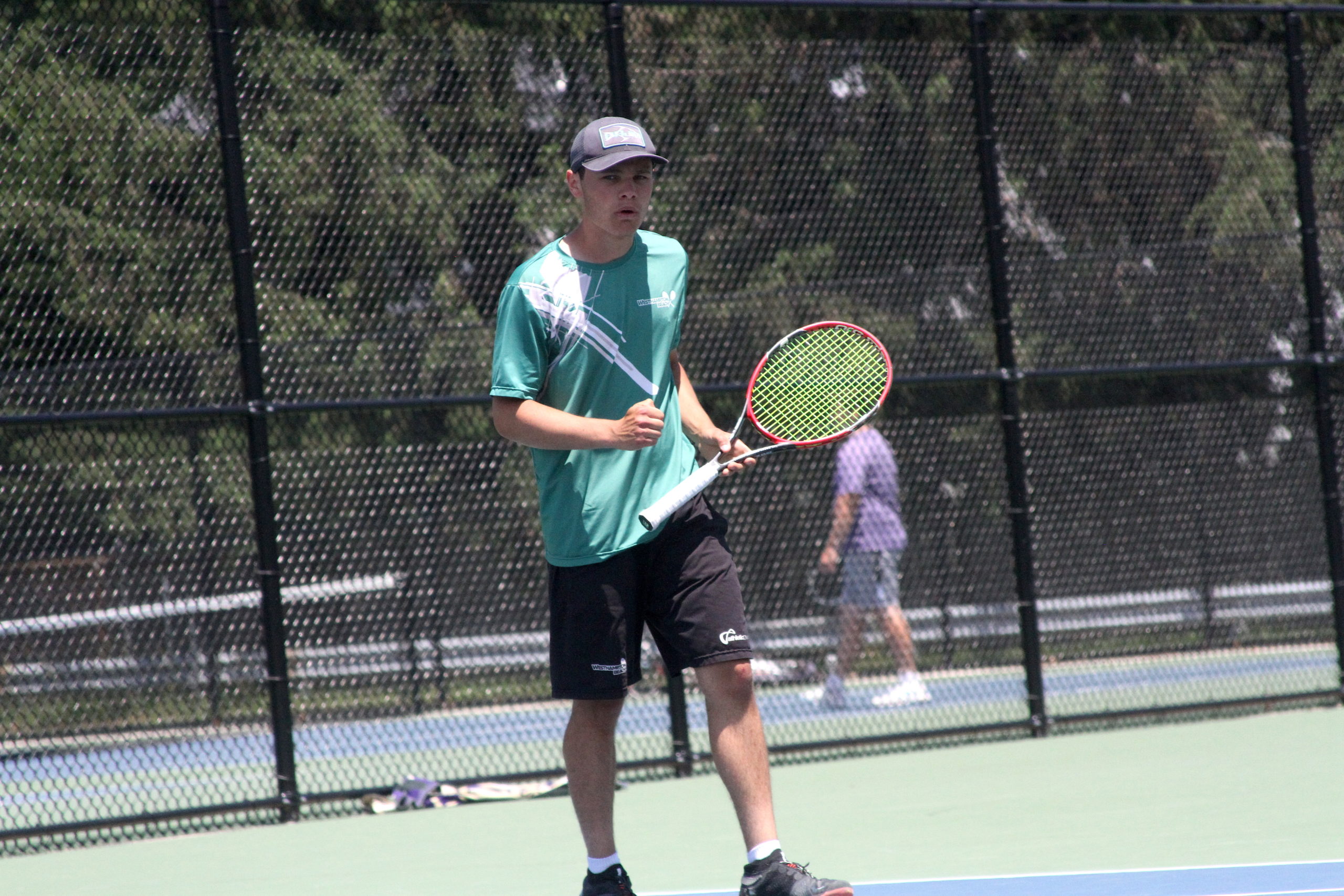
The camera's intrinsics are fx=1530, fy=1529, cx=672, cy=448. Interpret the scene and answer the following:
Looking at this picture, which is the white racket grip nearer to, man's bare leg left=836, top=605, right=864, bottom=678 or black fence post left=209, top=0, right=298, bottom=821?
black fence post left=209, top=0, right=298, bottom=821

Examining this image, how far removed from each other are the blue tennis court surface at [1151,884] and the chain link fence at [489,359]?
198cm

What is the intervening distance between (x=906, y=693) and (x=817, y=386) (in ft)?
10.4

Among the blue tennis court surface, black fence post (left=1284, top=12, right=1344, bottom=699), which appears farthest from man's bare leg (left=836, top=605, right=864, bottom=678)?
the blue tennis court surface

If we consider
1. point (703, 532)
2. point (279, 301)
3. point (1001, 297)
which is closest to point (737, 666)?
point (703, 532)

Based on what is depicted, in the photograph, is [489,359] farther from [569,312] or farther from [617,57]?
[569,312]

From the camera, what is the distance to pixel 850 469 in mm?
7117

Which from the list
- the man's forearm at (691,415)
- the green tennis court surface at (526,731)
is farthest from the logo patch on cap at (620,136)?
the green tennis court surface at (526,731)

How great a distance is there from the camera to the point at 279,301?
5.60 metres

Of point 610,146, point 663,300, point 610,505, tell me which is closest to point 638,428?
point 610,505

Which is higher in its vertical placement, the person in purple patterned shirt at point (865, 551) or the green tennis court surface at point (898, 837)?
the person in purple patterned shirt at point (865, 551)

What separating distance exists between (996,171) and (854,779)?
2530 millimetres

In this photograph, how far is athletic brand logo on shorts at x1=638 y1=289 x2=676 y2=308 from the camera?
138 inches

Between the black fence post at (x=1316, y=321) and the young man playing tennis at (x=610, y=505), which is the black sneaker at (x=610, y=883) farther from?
the black fence post at (x=1316, y=321)

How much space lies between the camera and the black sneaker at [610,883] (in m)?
3.42
